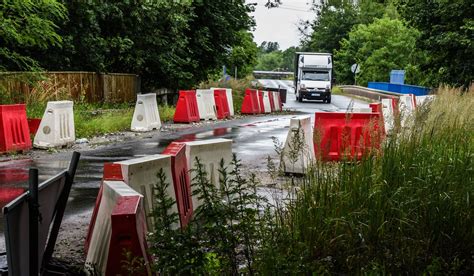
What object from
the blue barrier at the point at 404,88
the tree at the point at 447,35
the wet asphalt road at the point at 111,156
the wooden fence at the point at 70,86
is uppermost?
the tree at the point at 447,35

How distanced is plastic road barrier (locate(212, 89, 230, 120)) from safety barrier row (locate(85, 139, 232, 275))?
54.9ft

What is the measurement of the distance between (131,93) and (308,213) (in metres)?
21.2

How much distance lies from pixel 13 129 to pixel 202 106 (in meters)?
10.7

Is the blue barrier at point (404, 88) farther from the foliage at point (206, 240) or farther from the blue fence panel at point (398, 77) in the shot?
the foliage at point (206, 240)

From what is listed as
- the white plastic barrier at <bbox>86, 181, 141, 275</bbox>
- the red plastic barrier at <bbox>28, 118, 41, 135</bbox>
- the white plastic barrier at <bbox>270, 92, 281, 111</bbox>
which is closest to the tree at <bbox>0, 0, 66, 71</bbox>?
the red plastic barrier at <bbox>28, 118, 41, 135</bbox>

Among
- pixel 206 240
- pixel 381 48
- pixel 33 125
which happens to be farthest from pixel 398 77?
pixel 206 240

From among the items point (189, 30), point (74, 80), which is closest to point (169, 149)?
point (74, 80)

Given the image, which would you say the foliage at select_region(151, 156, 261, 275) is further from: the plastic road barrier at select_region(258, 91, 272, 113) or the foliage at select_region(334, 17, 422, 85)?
the foliage at select_region(334, 17, 422, 85)

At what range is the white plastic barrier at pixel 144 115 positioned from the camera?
58.9 feet

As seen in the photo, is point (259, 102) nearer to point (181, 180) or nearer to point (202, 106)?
point (202, 106)

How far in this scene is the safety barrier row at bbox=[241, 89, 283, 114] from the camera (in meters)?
28.6

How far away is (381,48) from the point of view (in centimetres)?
7219

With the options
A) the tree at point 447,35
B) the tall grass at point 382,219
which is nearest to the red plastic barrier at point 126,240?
the tall grass at point 382,219

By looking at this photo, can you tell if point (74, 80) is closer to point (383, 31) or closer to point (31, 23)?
point (31, 23)
